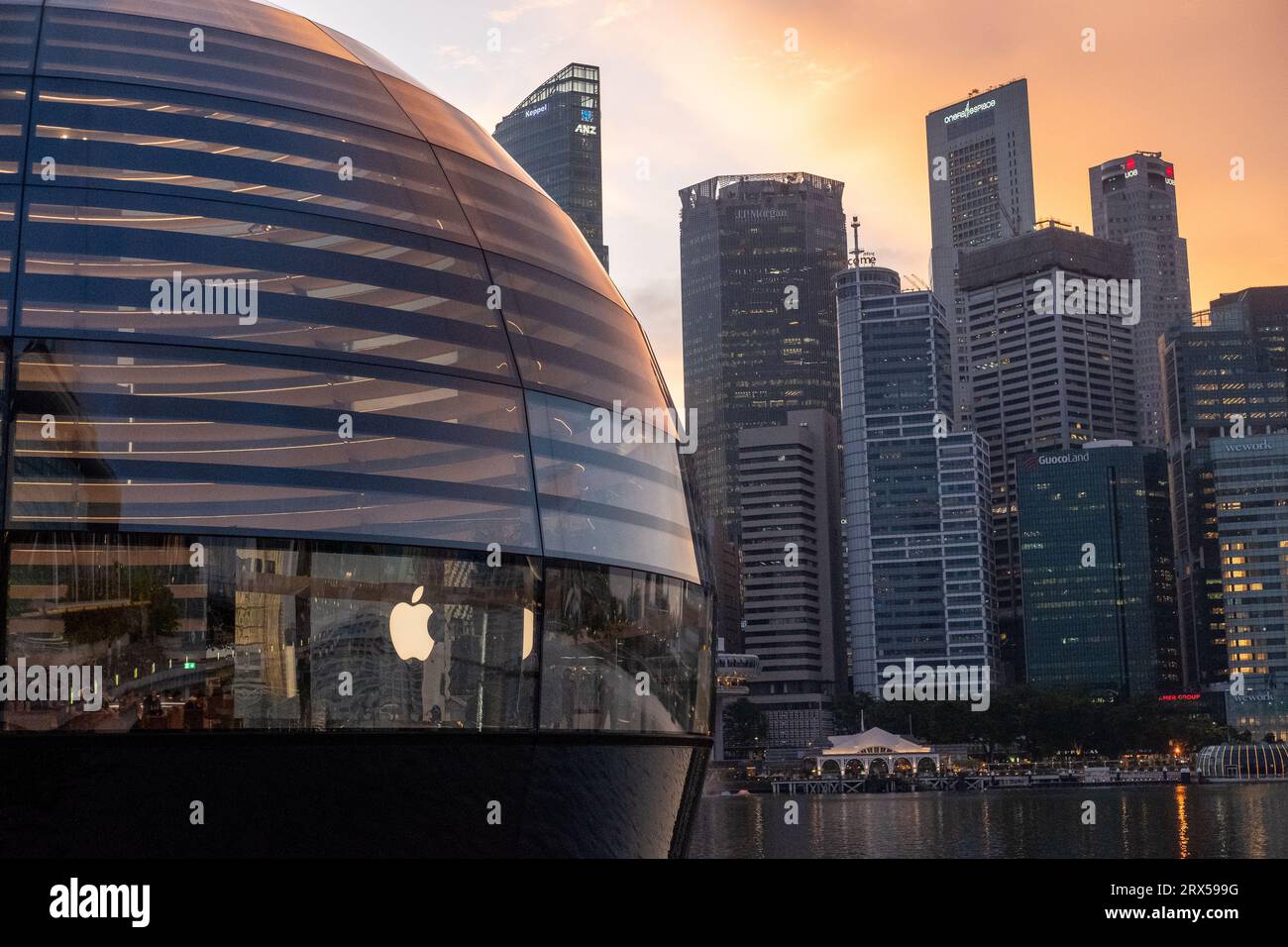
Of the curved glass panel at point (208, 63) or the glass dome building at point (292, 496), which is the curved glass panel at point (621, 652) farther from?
the curved glass panel at point (208, 63)

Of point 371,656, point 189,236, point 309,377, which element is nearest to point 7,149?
point 189,236

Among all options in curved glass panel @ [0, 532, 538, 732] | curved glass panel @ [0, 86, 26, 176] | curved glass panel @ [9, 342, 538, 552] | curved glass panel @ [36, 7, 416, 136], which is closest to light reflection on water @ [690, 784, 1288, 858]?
curved glass panel @ [36, 7, 416, 136]

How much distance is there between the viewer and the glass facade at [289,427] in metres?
11.2

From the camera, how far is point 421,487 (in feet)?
39.7

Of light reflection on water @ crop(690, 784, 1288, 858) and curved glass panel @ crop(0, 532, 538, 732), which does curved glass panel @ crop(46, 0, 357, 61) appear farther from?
light reflection on water @ crop(690, 784, 1288, 858)

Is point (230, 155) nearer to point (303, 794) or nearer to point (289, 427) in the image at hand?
point (289, 427)

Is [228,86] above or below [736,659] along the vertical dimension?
above

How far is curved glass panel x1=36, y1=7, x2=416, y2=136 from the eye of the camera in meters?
13.4

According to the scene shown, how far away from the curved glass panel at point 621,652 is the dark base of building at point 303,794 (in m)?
0.30

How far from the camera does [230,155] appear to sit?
1310 centimetres

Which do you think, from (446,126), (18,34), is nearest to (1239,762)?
(446,126)

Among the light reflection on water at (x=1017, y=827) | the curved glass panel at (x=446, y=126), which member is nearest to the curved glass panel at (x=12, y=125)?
the curved glass panel at (x=446, y=126)
